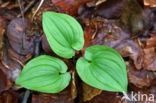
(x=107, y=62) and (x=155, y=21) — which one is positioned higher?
(x=155, y=21)

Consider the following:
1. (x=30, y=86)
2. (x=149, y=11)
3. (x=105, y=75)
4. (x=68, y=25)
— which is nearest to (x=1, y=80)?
(x=30, y=86)

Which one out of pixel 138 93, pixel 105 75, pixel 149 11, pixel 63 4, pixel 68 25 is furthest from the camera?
pixel 63 4

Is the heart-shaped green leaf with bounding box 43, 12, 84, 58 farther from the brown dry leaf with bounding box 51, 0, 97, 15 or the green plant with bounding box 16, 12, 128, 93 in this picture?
the brown dry leaf with bounding box 51, 0, 97, 15

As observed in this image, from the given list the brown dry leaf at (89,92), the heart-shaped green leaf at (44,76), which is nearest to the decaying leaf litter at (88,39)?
the brown dry leaf at (89,92)

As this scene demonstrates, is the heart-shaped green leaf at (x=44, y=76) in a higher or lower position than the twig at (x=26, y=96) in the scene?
higher

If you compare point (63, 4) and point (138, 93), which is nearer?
point (138, 93)

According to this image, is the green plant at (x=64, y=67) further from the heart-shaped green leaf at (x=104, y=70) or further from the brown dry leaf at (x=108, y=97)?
the brown dry leaf at (x=108, y=97)

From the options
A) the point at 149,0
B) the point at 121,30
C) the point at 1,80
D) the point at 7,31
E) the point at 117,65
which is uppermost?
the point at 149,0

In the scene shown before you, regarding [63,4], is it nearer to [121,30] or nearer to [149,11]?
[121,30]
